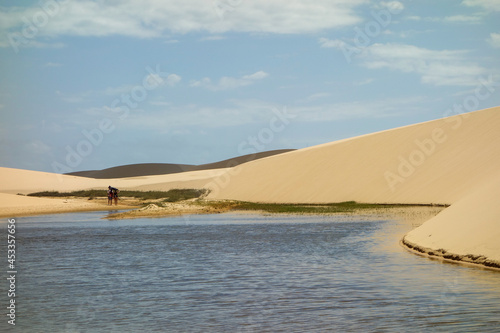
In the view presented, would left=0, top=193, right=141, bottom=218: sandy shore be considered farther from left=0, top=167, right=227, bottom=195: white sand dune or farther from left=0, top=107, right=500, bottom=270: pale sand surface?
left=0, top=167, right=227, bottom=195: white sand dune

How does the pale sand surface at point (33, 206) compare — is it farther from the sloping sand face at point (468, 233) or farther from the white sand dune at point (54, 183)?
the sloping sand face at point (468, 233)

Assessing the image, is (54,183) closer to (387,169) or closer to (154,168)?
(387,169)

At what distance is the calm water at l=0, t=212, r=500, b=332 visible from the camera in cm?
992

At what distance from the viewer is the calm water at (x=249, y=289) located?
32.6 feet

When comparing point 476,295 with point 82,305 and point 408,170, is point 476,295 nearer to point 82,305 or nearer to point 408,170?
point 82,305

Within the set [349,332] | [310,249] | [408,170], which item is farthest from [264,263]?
[408,170]

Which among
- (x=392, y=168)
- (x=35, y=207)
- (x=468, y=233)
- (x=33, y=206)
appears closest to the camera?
(x=468, y=233)

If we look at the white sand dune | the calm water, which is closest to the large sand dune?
the white sand dune

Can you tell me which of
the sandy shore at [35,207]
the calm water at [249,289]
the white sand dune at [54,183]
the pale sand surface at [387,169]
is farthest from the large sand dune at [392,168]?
the calm water at [249,289]

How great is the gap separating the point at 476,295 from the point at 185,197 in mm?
54060

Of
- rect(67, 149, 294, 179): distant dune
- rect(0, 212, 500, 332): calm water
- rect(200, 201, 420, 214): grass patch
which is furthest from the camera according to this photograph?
rect(67, 149, 294, 179): distant dune

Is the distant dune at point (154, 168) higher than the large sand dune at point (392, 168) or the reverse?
higher

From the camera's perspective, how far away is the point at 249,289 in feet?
41.7

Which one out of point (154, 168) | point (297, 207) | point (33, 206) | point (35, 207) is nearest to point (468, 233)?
point (297, 207)
